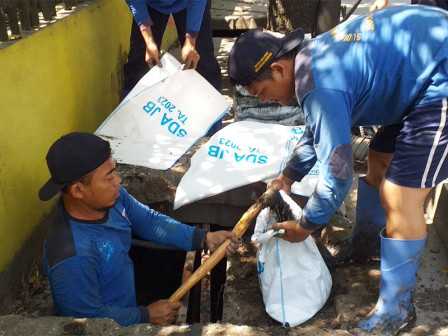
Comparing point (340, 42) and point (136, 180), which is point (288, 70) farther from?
point (136, 180)

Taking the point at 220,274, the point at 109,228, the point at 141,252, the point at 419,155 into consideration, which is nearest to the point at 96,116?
the point at 141,252

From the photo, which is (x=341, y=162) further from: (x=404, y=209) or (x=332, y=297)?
(x=332, y=297)

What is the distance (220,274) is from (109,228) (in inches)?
50.9

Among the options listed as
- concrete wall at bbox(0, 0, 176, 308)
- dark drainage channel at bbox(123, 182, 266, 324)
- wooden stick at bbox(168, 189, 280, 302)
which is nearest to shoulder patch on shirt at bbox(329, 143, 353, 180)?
wooden stick at bbox(168, 189, 280, 302)

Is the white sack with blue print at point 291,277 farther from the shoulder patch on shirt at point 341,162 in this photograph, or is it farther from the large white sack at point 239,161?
the large white sack at point 239,161

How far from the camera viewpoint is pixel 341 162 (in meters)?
2.11

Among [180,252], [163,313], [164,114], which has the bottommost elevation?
[180,252]

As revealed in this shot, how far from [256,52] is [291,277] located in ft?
4.07

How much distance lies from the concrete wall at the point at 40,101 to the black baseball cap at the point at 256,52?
1354 millimetres

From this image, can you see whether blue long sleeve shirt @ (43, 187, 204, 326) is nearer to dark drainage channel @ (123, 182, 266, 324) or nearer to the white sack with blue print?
the white sack with blue print

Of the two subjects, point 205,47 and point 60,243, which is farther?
point 205,47

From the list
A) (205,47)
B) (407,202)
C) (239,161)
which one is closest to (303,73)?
(407,202)

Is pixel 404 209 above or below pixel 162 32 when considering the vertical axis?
below

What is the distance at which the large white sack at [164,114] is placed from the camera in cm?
411
